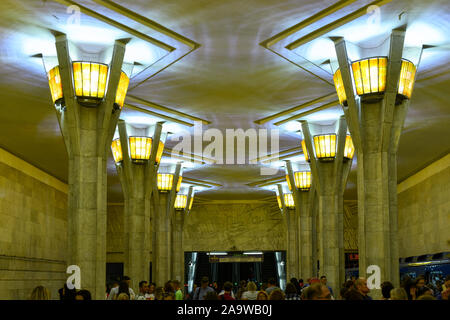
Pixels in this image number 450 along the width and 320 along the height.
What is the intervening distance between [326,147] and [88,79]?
1045 cm

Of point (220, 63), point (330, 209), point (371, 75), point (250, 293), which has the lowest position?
point (250, 293)

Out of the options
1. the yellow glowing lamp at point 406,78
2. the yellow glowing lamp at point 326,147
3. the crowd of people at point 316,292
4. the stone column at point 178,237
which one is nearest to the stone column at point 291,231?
the stone column at point 178,237

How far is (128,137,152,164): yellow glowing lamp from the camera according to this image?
21.9 m

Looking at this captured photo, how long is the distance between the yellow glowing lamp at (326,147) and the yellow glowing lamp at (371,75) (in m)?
7.67

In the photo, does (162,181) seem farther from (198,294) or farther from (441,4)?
(441,4)

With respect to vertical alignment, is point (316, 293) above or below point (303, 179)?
below

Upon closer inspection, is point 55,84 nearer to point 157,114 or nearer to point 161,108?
point 161,108

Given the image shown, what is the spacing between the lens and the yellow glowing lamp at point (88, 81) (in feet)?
44.8

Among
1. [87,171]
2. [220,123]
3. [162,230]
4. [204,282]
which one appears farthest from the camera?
[162,230]

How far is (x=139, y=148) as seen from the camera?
72.0ft

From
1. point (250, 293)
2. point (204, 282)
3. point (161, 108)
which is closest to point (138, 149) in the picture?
point (161, 108)

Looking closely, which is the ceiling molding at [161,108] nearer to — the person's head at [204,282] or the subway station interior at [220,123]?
the subway station interior at [220,123]

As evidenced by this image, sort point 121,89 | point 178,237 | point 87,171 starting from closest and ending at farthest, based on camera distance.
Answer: point 87,171, point 121,89, point 178,237

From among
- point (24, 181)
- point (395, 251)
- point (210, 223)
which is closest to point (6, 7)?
point (395, 251)
